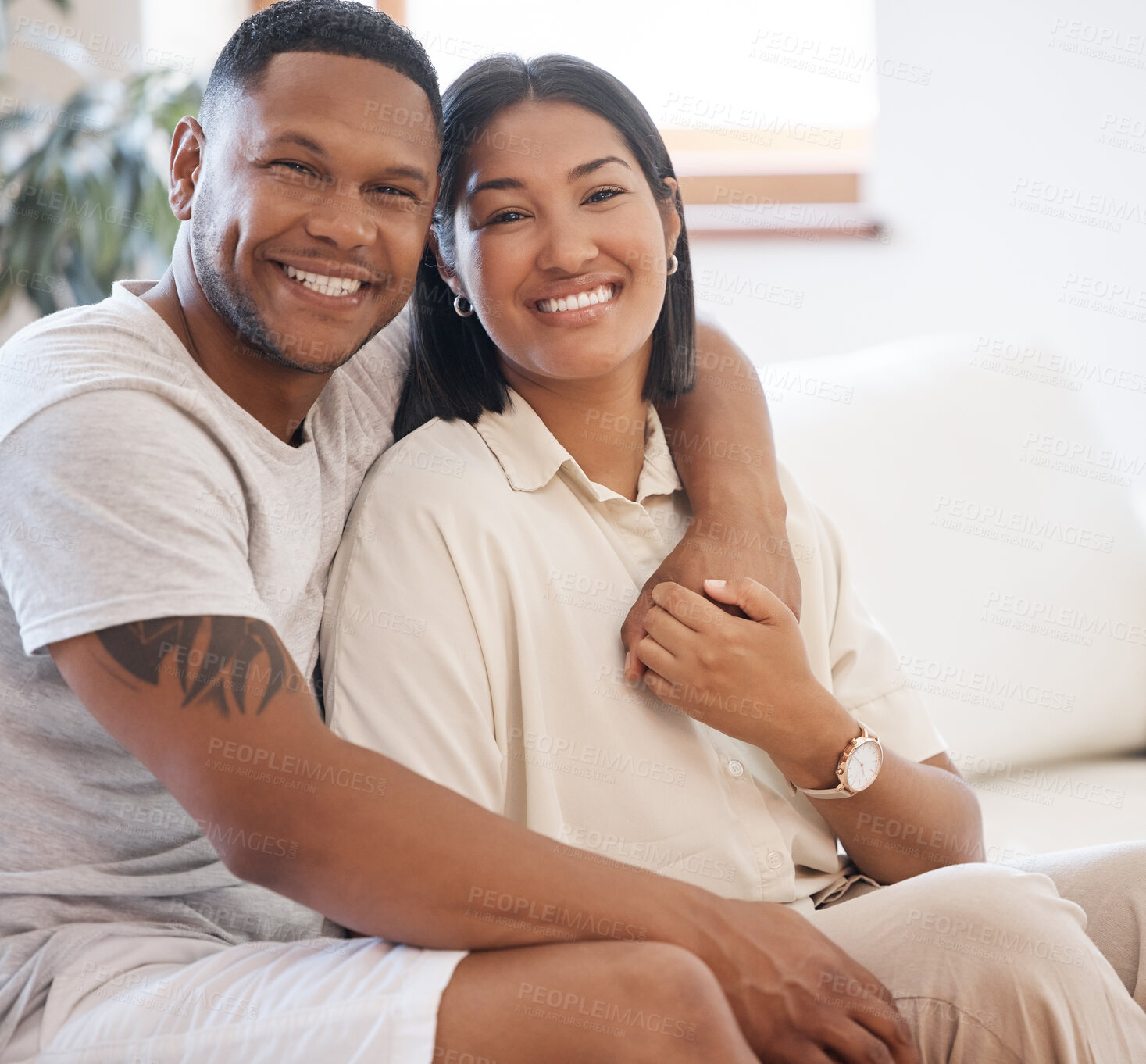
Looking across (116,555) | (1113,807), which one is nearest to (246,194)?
(116,555)

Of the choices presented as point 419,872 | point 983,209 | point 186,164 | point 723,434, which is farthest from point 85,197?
point 983,209

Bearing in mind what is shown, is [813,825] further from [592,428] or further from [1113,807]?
[1113,807]

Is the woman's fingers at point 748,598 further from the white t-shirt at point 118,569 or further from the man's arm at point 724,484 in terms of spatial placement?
the white t-shirt at point 118,569

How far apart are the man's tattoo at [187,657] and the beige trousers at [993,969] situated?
1.65 ft

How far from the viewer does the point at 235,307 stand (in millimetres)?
1102

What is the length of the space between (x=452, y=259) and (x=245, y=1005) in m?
0.77

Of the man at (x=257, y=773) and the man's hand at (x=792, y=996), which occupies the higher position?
the man at (x=257, y=773)

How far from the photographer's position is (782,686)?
1118 millimetres

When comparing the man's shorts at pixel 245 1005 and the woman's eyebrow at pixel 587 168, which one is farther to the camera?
the woman's eyebrow at pixel 587 168

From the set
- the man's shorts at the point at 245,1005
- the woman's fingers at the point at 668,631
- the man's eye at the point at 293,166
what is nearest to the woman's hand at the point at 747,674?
the woman's fingers at the point at 668,631

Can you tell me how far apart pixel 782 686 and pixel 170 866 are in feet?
1.88

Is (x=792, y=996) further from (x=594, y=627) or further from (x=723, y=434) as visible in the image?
(x=723, y=434)

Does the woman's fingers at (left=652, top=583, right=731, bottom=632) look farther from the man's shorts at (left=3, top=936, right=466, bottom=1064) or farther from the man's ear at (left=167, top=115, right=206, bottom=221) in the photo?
the man's ear at (left=167, top=115, right=206, bottom=221)

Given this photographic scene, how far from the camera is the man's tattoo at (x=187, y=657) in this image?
2.77ft
